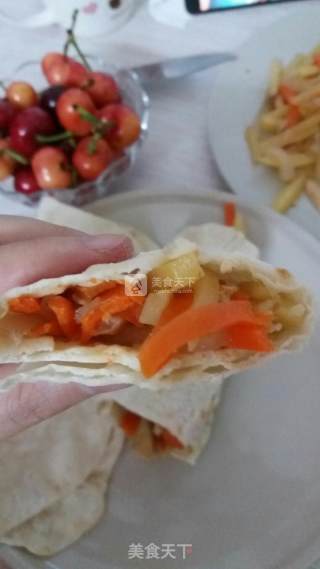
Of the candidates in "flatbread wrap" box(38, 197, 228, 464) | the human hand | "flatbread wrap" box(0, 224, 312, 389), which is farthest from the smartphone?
"flatbread wrap" box(0, 224, 312, 389)

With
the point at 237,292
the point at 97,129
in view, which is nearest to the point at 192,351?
the point at 237,292

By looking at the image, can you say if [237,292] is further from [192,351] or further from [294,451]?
[294,451]

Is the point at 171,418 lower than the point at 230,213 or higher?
lower

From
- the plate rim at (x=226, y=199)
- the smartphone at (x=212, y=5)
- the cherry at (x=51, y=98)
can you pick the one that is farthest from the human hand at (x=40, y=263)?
the smartphone at (x=212, y=5)

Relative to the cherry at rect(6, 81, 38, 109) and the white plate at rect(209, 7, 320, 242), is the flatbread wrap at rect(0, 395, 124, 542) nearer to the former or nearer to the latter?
the white plate at rect(209, 7, 320, 242)

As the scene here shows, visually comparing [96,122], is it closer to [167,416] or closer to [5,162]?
[5,162]

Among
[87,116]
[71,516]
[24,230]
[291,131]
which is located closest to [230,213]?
[291,131]
